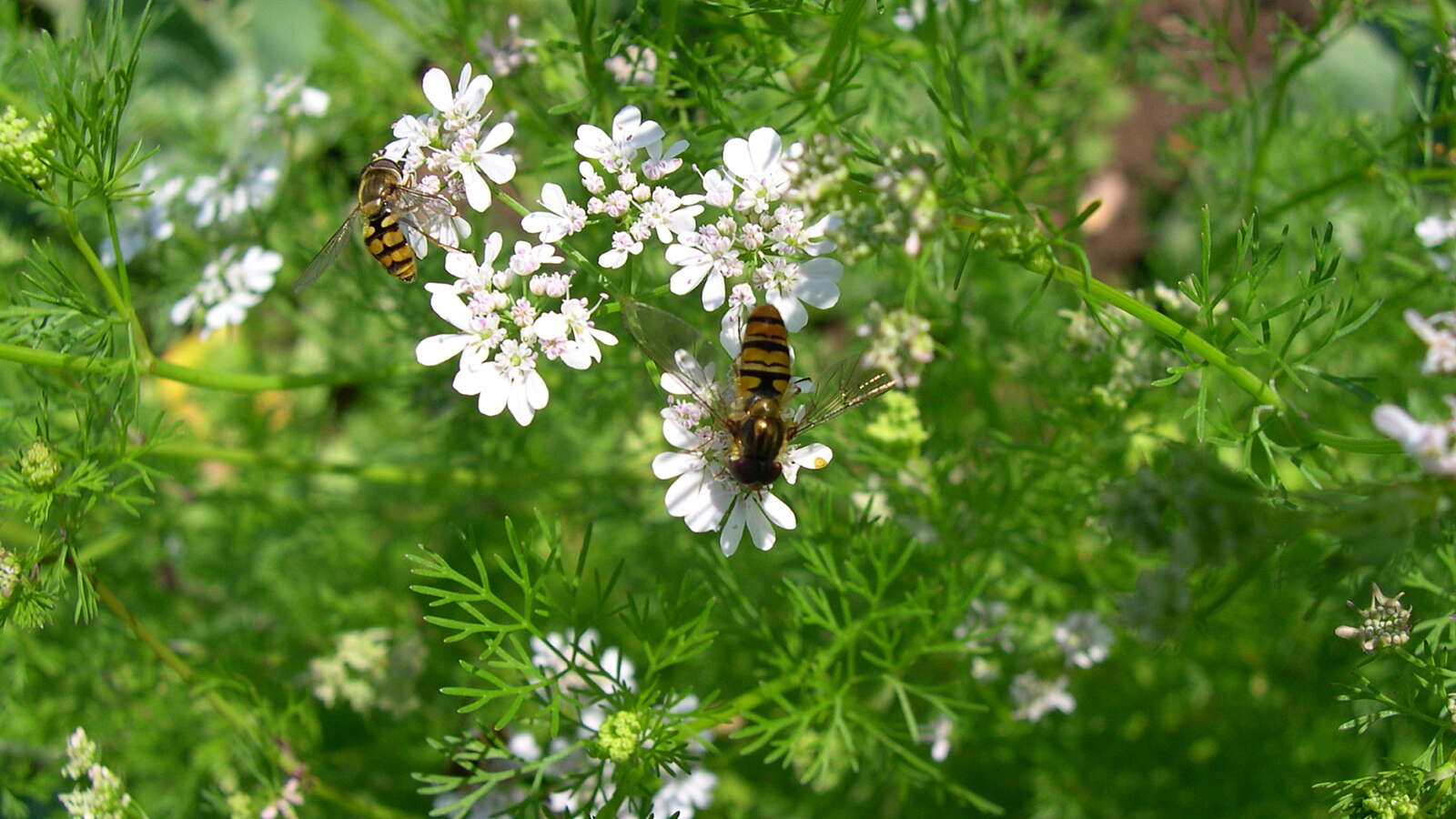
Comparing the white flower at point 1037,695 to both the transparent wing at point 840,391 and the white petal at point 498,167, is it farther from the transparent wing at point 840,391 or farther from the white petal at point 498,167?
the white petal at point 498,167

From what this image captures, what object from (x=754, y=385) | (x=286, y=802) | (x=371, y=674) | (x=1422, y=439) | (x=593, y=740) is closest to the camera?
(x=1422, y=439)

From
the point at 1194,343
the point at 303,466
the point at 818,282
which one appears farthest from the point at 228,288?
the point at 1194,343

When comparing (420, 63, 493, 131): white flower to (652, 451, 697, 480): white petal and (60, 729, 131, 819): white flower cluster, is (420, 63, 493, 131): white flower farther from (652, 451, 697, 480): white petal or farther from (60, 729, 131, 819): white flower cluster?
(60, 729, 131, 819): white flower cluster

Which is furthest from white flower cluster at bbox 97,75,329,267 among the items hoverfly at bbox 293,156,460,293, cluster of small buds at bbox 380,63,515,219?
cluster of small buds at bbox 380,63,515,219

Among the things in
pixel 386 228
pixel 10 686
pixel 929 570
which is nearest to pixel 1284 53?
pixel 929 570

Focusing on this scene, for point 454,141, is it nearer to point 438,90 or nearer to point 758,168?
point 438,90

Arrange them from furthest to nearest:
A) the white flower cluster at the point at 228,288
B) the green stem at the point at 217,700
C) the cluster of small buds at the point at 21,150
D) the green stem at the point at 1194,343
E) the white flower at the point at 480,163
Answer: the white flower cluster at the point at 228,288
the green stem at the point at 217,700
the cluster of small buds at the point at 21,150
the white flower at the point at 480,163
the green stem at the point at 1194,343

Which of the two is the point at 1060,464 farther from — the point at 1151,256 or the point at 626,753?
the point at 1151,256

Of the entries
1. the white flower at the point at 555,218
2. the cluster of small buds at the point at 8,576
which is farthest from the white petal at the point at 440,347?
the cluster of small buds at the point at 8,576
